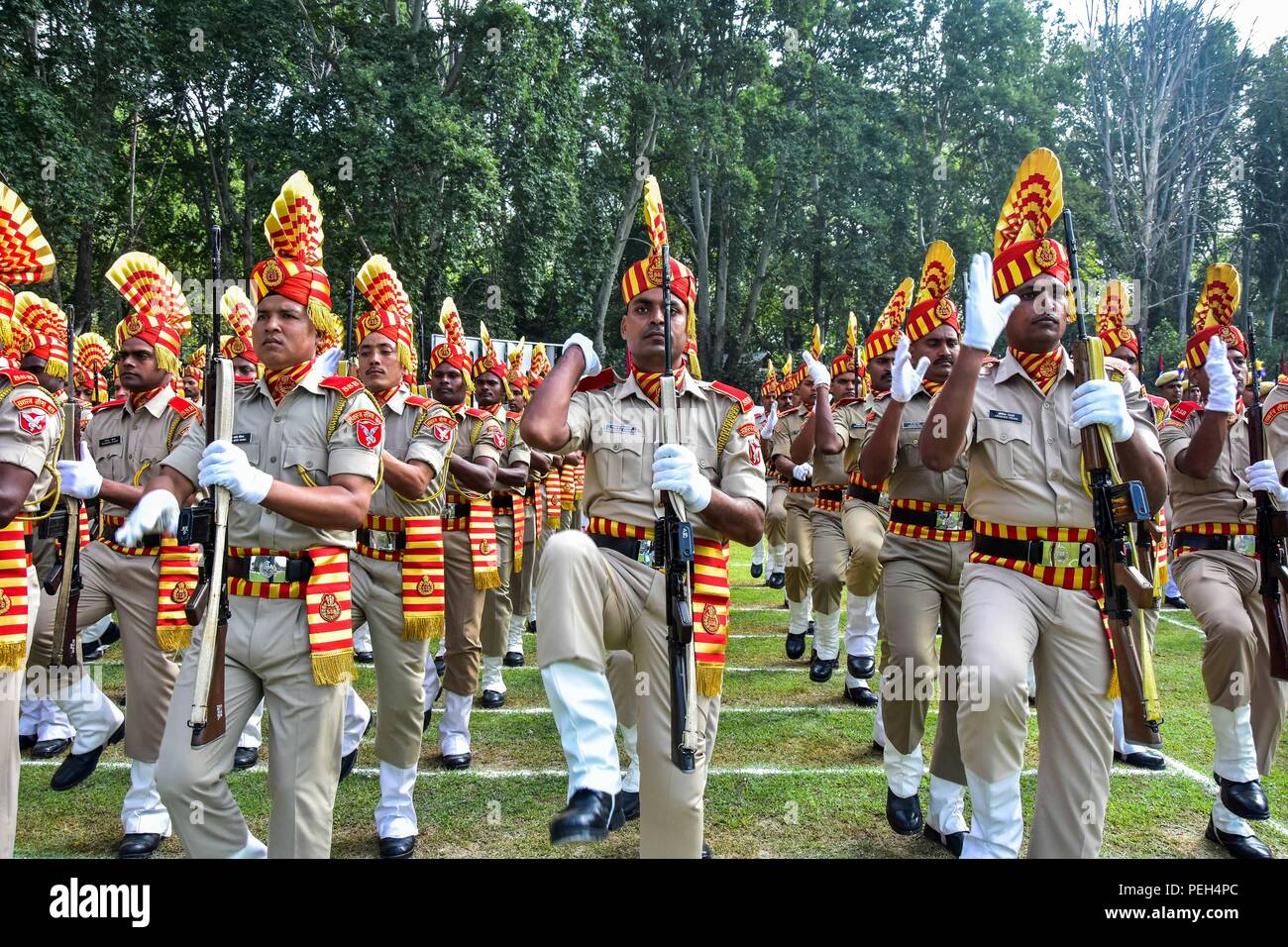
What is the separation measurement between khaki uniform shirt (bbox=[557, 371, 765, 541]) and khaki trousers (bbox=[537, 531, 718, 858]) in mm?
268

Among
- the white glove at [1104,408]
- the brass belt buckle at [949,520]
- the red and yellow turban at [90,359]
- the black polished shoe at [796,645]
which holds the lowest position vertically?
the black polished shoe at [796,645]

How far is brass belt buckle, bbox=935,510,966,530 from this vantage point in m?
5.63

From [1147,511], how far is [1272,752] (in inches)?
102

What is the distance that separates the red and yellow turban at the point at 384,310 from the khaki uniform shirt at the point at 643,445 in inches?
102

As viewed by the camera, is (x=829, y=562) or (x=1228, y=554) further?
(x=829, y=562)

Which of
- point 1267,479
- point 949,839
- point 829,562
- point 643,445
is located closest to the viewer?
point 643,445

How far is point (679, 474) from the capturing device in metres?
3.60

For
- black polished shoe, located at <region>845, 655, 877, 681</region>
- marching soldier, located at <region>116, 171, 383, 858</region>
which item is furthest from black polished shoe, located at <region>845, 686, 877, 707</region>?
marching soldier, located at <region>116, 171, 383, 858</region>

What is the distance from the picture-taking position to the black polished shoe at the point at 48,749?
6.66 meters

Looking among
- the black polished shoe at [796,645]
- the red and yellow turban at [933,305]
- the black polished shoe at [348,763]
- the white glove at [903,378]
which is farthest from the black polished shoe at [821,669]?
the black polished shoe at [348,763]

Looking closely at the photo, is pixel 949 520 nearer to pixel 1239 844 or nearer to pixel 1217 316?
pixel 1239 844

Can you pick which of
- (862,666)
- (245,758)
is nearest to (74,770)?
(245,758)

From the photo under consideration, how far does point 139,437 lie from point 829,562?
5665mm

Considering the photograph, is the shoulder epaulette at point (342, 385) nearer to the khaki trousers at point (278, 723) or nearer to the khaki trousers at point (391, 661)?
the khaki trousers at point (278, 723)
